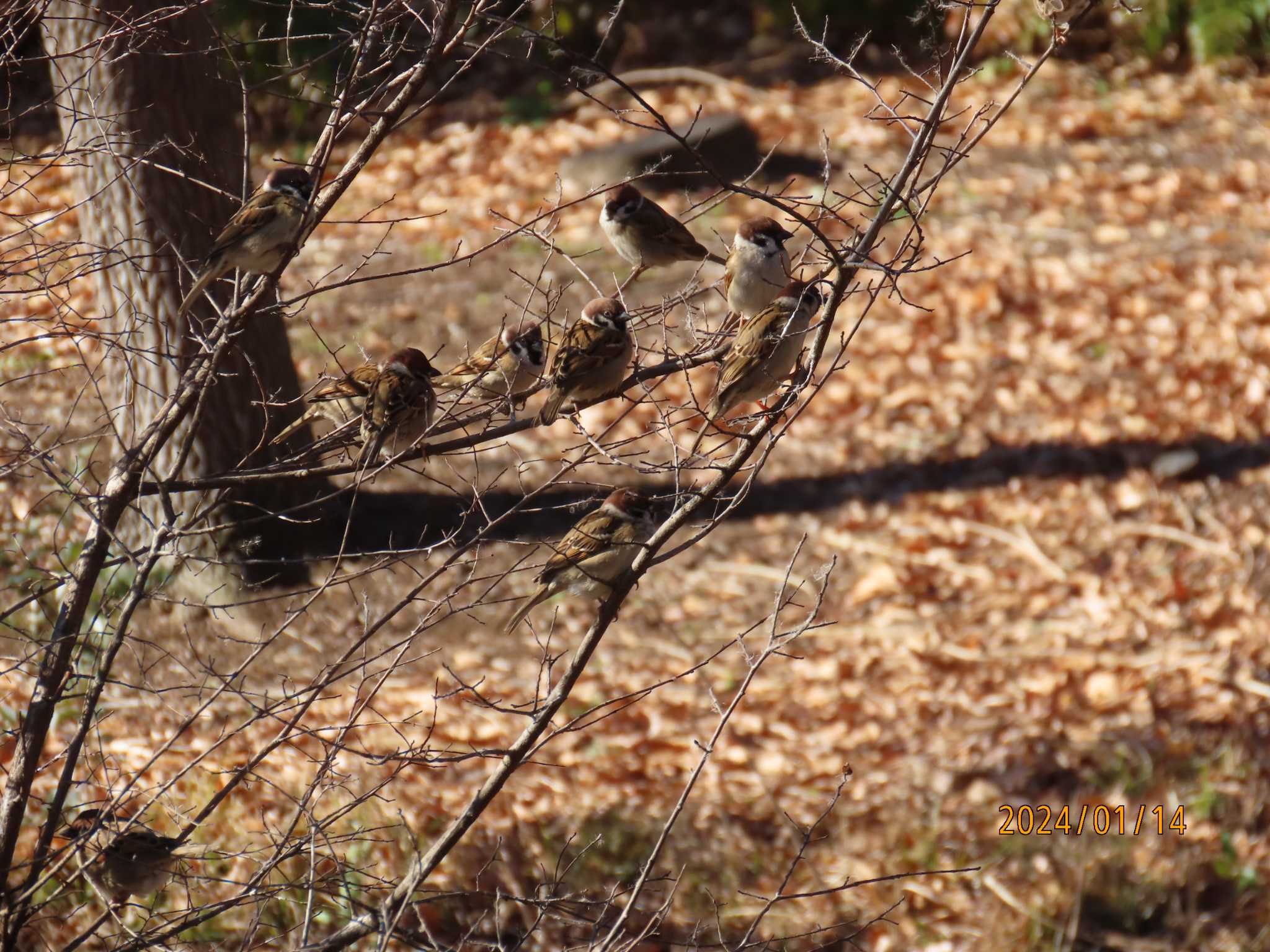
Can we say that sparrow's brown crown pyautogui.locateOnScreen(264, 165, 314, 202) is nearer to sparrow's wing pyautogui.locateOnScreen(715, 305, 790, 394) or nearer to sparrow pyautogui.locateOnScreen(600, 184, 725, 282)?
sparrow pyautogui.locateOnScreen(600, 184, 725, 282)

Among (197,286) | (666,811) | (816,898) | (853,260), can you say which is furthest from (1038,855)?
(197,286)

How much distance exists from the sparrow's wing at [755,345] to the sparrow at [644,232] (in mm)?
816

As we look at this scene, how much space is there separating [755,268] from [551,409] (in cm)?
86

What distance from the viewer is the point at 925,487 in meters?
8.05

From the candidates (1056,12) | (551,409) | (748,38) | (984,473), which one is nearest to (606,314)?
(551,409)

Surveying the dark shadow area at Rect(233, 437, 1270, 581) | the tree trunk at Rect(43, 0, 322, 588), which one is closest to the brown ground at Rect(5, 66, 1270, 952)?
the dark shadow area at Rect(233, 437, 1270, 581)

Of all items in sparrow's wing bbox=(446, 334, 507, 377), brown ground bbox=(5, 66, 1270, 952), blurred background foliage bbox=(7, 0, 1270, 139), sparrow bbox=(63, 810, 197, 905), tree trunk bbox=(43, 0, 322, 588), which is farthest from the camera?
blurred background foliage bbox=(7, 0, 1270, 139)

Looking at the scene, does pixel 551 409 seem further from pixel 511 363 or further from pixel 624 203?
pixel 624 203

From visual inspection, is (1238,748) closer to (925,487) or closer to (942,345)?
(925,487)

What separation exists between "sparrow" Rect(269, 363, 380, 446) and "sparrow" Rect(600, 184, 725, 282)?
1.07 meters

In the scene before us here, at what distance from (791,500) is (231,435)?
3375 millimetres

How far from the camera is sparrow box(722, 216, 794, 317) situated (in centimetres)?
444

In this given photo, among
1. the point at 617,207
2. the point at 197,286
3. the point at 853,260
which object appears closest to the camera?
the point at 853,260
